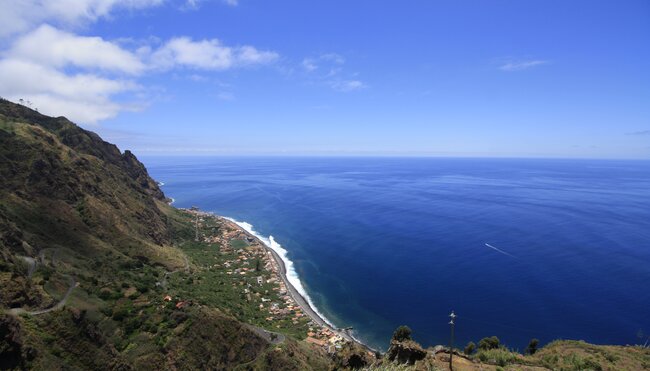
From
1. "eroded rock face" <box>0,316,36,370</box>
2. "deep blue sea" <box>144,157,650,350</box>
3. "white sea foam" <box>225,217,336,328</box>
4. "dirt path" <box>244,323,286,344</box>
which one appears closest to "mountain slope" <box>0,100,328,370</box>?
"eroded rock face" <box>0,316,36,370</box>

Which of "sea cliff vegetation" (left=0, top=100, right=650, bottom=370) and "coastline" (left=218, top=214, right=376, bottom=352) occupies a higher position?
"sea cliff vegetation" (left=0, top=100, right=650, bottom=370)

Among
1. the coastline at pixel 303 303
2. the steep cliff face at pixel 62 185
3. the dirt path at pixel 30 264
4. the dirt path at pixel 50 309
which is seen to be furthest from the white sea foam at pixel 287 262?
the dirt path at pixel 30 264

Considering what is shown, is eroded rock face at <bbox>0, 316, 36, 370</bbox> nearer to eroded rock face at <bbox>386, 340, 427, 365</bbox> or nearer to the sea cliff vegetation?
the sea cliff vegetation

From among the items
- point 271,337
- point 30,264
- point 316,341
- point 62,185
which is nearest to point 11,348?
point 30,264

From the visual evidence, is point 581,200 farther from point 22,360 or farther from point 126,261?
point 22,360

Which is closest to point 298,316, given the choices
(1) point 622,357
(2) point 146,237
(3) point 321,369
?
(3) point 321,369

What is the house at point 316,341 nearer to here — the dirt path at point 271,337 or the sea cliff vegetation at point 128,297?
the sea cliff vegetation at point 128,297
